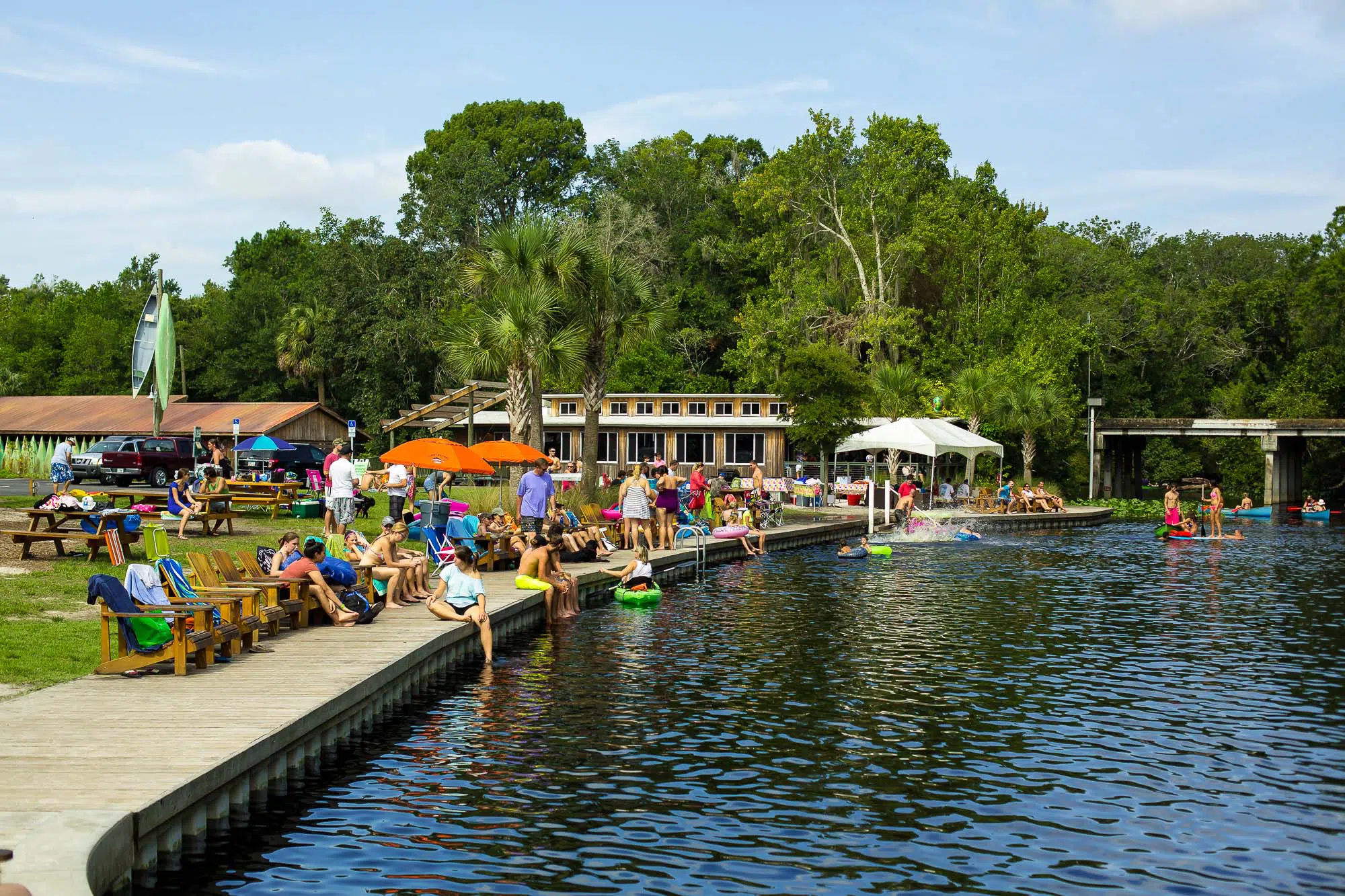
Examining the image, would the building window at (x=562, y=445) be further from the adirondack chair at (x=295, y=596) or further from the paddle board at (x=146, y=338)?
the adirondack chair at (x=295, y=596)

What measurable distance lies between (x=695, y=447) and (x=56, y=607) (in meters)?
38.9

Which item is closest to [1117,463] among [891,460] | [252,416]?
[891,460]

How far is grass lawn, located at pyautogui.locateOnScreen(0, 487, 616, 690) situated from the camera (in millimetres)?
11438

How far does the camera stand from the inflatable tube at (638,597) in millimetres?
20578

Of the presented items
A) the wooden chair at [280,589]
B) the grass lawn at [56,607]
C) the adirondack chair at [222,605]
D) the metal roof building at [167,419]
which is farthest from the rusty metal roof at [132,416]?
the adirondack chair at [222,605]

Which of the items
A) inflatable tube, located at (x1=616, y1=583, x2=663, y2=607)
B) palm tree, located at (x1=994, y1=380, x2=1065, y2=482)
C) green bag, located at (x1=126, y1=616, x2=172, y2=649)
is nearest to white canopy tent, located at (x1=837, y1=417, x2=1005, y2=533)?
inflatable tube, located at (x1=616, y1=583, x2=663, y2=607)

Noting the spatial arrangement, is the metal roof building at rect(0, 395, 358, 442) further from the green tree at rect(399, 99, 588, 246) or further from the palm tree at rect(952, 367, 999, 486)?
the palm tree at rect(952, 367, 999, 486)

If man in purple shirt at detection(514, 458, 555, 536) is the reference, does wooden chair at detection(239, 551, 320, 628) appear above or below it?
below

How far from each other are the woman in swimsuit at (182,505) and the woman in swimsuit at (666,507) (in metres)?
9.19

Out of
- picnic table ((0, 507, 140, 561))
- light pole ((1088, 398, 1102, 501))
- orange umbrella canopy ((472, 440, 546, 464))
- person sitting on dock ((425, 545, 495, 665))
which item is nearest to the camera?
person sitting on dock ((425, 545, 495, 665))

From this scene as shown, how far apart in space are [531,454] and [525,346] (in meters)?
5.42

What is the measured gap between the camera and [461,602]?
15.5 meters

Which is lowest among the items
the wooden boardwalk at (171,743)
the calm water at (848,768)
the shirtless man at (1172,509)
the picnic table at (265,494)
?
the calm water at (848,768)

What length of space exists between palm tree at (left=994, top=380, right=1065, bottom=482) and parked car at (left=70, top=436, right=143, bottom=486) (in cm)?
3757
